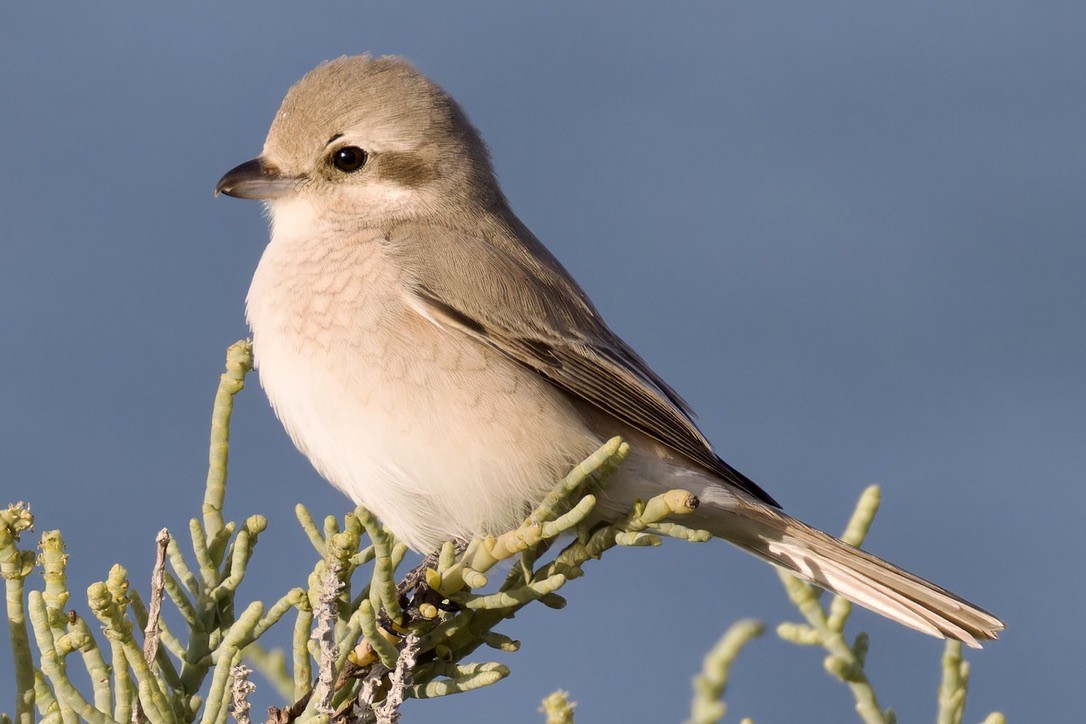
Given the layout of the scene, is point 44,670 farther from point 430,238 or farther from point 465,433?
point 430,238

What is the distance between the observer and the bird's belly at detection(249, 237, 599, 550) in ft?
10.5

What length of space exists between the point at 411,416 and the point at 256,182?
→ 3.74 feet

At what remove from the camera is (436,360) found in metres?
3.29

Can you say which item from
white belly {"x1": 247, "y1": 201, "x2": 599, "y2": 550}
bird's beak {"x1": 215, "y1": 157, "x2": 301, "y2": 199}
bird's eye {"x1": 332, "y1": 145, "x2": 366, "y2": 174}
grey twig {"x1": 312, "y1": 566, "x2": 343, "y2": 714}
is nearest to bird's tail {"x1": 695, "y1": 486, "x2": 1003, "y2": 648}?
white belly {"x1": 247, "y1": 201, "x2": 599, "y2": 550}

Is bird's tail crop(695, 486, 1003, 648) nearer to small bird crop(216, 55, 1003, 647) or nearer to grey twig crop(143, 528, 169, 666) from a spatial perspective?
small bird crop(216, 55, 1003, 647)

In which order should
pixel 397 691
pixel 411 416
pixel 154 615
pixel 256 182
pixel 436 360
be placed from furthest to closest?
pixel 256 182 < pixel 436 360 < pixel 411 416 < pixel 154 615 < pixel 397 691

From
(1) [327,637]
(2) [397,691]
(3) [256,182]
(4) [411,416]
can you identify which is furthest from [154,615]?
(3) [256,182]

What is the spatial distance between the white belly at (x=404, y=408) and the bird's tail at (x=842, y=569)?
47 centimetres

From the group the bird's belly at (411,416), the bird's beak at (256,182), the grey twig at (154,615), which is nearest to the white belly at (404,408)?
the bird's belly at (411,416)

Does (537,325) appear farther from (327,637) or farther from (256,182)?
(327,637)

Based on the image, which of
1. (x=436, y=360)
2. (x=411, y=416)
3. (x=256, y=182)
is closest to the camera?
(x=411, y=416)

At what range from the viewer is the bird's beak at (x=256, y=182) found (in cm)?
379

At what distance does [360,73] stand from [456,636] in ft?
6.45

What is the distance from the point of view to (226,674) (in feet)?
7.90
